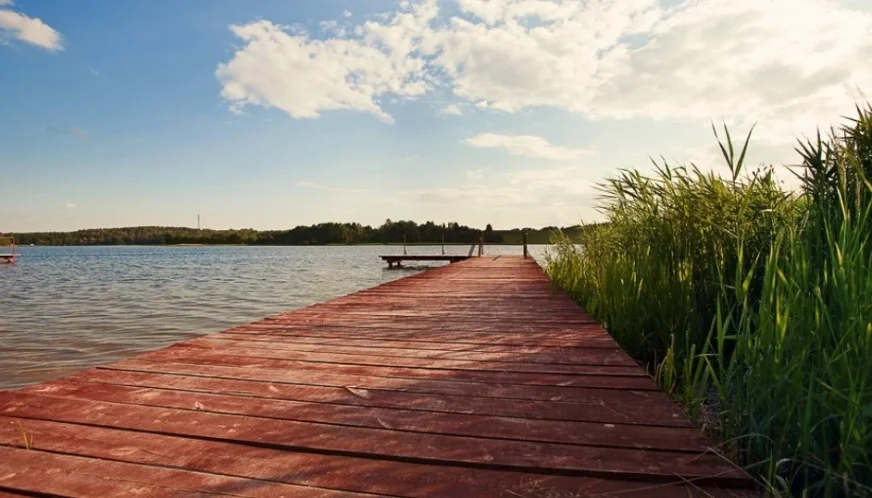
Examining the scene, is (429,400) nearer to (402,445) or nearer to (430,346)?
(402,445)

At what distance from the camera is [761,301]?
169 centimetres

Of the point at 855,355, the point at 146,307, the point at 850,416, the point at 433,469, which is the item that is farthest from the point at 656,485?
the point at 146,307

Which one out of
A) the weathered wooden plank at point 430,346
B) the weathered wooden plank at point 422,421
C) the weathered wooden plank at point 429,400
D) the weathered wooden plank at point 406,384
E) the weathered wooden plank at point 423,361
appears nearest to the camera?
the weathered wooden plank at point 422,421

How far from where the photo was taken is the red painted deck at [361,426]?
131 cm

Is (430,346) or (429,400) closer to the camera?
(429,400)

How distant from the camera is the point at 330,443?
1.55m

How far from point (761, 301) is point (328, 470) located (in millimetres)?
1601

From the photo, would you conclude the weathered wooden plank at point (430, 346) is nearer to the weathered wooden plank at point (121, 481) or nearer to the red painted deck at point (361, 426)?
the red painted deck at point (361, 426)

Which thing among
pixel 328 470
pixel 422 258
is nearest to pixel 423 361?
pixel 328 470

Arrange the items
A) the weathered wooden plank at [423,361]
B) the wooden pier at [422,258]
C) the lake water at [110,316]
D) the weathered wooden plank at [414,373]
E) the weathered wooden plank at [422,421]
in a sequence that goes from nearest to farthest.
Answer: the weathered wooden plank at [422,421] → the weathered wooden plank at [414,373] → the weathered wooden plank at [423,361] → the lake water at [110,316] → the wooden pier at [422,258]

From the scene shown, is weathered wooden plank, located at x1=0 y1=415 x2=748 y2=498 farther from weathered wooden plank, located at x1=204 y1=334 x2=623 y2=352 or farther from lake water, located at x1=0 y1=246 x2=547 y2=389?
lake water, located at x1=0 y1=246 x2=547 y2=389

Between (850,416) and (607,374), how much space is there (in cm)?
111

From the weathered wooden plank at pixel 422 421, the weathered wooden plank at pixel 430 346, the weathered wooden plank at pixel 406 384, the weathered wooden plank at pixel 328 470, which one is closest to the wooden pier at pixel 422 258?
the weathered wooden plank at pixel 430 346

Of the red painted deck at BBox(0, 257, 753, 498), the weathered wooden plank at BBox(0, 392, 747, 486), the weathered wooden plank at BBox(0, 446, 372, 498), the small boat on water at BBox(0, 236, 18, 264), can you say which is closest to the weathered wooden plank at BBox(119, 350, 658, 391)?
the red painted deck at BBox(0, 257, 753, 498)
